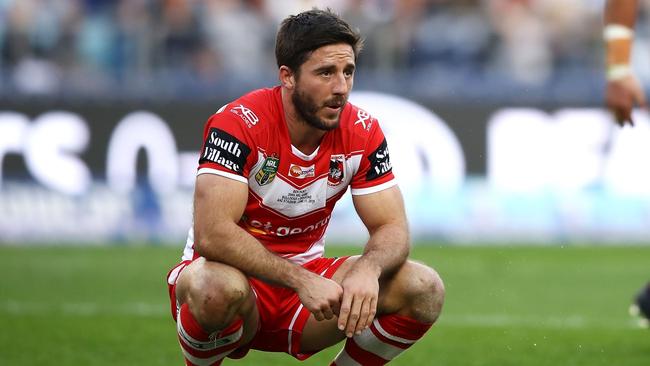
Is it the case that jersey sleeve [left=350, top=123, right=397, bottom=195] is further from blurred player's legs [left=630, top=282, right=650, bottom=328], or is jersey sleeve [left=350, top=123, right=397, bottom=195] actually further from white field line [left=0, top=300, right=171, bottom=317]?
white field line [left=0, top=300, right=171, bottom=317]

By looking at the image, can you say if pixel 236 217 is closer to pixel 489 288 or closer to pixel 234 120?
pixel 234 120

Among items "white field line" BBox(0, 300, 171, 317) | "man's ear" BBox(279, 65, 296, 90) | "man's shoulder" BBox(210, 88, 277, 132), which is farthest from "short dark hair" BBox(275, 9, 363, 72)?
"white field line" BBox(0, 300, 171, 317)

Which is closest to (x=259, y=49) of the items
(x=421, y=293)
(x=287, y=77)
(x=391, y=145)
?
(x=391, y=145)

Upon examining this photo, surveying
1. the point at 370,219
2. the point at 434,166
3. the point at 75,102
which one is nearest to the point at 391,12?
the point at 434,166

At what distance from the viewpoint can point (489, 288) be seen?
1160cm

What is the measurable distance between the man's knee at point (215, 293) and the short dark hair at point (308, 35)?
1.01 metres

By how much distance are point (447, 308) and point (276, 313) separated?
4.64 meters

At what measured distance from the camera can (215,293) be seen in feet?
17.7

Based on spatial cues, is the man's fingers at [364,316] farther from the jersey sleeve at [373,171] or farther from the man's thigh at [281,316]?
the jersey sleeve at [373,171]

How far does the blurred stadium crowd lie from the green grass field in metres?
2.05

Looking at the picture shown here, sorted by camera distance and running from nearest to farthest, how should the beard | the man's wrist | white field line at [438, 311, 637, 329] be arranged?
the man's wrist
the beard
white field line at [438, 311, 637, 329]

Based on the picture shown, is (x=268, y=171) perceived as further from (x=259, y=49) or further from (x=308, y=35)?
(x=259, y=49)

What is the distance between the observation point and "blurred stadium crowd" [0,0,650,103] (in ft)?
49.9

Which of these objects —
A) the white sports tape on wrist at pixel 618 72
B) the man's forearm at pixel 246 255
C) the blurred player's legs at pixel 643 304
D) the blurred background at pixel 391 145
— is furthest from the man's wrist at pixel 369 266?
the blurred background at pixel 391 145
